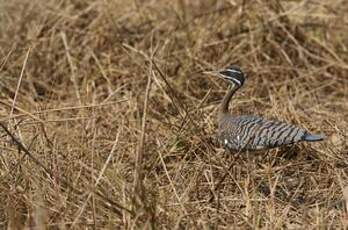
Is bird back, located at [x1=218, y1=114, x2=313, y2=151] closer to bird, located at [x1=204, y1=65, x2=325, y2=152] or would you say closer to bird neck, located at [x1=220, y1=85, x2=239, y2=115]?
bird, located at [x1=204, y1=65, x2=325, y2=152]

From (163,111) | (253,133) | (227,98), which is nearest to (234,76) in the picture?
(227,98)

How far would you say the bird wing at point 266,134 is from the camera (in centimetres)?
462

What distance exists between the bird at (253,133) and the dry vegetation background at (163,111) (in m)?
0.15

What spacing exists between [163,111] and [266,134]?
1807mm

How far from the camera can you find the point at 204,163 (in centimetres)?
502

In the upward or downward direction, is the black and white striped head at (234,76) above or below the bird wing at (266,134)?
above

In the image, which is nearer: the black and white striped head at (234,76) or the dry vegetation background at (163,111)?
the dry vegetation background at (163,111)

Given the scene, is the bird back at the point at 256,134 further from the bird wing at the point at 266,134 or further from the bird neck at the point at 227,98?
the bird neck at the point at 227,98

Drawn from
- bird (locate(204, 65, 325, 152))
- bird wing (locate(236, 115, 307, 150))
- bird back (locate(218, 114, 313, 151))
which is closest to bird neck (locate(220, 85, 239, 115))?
bird (locate(204, 65, 325, 152))

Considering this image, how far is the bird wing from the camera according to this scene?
15.1 ft

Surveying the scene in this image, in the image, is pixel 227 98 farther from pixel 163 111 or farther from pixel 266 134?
pixel 163 111

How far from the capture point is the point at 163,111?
6.41m

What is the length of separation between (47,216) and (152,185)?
2.50 feet

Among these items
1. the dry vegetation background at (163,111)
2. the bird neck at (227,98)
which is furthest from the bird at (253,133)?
the dry vegetation background at (163,111)
